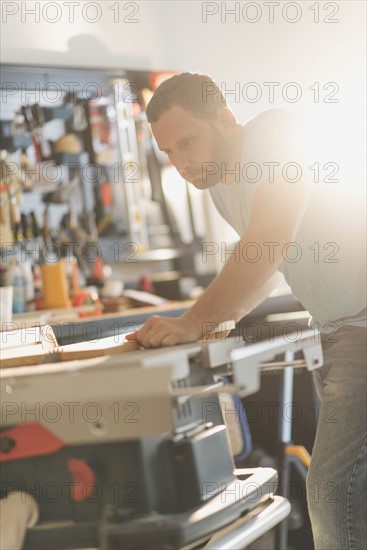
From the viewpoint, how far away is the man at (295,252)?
174 cm

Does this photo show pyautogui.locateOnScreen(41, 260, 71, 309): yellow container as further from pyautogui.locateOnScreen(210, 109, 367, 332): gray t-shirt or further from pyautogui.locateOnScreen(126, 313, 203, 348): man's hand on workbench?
pyautogui.locateOnScreen(126, 313, 203, 348): man's hand on workbench

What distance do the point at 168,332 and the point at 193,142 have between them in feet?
1.73

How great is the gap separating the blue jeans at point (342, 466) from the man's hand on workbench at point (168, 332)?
1.56ft

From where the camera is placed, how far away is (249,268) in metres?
1.72

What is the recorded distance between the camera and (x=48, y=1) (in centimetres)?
382

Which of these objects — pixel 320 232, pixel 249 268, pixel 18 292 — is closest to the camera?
pixel 249 268

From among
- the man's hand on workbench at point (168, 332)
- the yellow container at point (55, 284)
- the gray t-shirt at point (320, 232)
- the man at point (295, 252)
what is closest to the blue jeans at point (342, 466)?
the man at point (295, 252)

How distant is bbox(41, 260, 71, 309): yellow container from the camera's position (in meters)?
3.58

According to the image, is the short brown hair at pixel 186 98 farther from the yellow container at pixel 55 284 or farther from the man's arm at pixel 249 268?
the yellow container at pixel 55 284

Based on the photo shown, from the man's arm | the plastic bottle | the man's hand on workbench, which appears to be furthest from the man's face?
the plastic bottle

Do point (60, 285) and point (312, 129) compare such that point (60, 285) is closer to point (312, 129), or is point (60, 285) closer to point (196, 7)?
point (196, 7)

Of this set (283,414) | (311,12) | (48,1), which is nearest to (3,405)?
(283,414)

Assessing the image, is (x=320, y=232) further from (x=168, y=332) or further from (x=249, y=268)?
(x=168, y=332)

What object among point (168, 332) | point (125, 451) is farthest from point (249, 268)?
point (125, 451)
